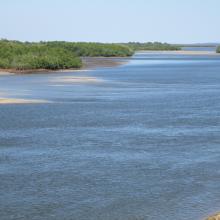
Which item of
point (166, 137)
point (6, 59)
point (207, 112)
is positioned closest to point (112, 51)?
point (6, 59)

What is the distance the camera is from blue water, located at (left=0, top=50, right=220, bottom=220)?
52.3 ft

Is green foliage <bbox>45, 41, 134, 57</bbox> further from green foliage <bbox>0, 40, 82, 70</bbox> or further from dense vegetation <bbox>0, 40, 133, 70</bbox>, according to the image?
green foliage <bbox>0, 40, 82, 70</bbox>

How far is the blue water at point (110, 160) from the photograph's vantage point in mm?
15930

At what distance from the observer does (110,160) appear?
2100cm

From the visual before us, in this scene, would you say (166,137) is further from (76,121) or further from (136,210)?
(136,210)

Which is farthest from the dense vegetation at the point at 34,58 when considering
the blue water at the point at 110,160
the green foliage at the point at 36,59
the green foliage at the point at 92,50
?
the green foliage at the point at 92,50

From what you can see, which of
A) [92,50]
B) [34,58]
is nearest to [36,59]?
[34,58]

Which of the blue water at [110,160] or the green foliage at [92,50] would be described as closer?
the blue water at [110,160]

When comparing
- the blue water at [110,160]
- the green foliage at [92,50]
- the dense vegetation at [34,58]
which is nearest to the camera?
the blue water at [110,160]

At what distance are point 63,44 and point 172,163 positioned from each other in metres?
112

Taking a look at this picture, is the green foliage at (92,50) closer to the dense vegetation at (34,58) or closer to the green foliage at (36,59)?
the dense vegetation at (34,58)

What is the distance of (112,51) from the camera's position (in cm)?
13262

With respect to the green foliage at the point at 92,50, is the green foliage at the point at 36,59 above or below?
above

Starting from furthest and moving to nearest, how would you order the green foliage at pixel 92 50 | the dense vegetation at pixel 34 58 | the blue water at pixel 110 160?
the green foliage at pixel 92 50, the dense vegetation at pixel 34 58, the blue water at pixel 110 160
